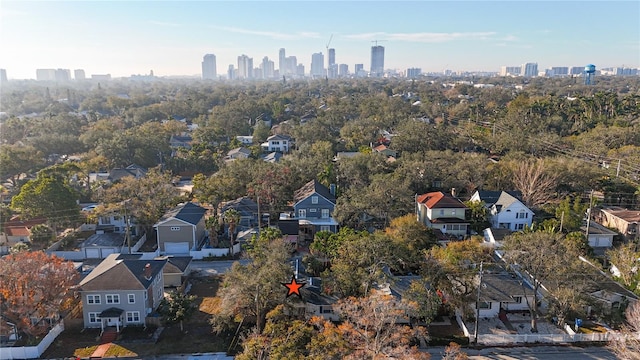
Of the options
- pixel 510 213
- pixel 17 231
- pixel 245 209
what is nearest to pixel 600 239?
pixel 510 213

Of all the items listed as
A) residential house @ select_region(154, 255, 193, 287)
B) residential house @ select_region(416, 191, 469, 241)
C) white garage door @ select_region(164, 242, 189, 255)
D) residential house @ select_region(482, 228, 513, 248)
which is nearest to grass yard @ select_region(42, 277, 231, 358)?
residential house @ select_region(154, 255, 193, 287)

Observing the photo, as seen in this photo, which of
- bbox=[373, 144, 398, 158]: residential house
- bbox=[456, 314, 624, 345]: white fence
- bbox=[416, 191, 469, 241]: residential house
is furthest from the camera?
bbox=[373, 144, 398, 158]: residential house

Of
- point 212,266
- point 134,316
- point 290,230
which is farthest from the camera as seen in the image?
point 290,230

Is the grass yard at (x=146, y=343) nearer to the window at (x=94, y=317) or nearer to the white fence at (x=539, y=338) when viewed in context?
the window at (x=94, y=317)

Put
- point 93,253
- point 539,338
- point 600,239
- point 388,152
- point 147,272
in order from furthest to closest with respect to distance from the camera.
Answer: point 388,152
point 600,239
point 93,253
point 147,272
point 539,338

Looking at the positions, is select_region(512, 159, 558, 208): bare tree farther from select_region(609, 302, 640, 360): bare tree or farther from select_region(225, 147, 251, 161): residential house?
select_region(225, 147, 251, 161): residential house

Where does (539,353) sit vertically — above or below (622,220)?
below

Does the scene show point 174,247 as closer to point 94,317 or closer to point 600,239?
point 94,317
